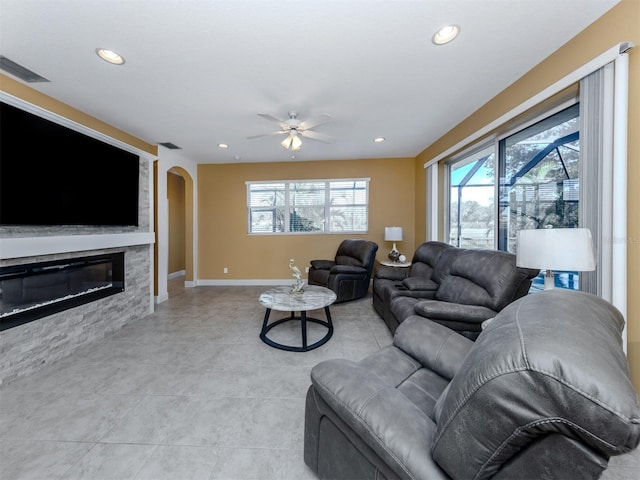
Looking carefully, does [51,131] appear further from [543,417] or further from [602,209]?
[602,209]

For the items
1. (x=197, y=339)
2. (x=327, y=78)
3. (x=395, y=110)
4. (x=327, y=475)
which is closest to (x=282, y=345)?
(x=197, y=339)

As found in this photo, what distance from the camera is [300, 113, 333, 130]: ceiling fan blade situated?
2697 millimetres

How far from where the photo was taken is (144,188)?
3584 millimetres

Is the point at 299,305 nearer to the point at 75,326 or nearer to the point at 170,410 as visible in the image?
the point at 170,410

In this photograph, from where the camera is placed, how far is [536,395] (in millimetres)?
538

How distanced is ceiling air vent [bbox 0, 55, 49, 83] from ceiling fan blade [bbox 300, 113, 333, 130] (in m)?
2.44

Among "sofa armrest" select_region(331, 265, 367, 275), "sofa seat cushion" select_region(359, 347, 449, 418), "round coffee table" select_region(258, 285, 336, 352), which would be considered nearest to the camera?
"sofa seat cushion" select_region(359, 347, 449, 418)

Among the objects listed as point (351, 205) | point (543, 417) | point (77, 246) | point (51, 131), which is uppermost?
point (51, 131)

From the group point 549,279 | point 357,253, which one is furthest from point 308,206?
point 549,279

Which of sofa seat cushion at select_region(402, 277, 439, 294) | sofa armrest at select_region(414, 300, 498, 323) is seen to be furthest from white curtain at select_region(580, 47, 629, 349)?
sofa seat cushion at select_region(402, 277, 439, 294)

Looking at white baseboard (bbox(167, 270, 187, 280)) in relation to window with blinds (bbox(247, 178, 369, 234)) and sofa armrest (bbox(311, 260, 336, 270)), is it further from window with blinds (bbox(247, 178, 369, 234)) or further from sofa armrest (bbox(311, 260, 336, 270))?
sofa armrest (bbox(311, 260, 336, 270))

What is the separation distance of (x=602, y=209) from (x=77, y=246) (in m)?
4.49

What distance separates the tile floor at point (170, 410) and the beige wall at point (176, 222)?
3.42 metres

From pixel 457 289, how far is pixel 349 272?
1715 mm
